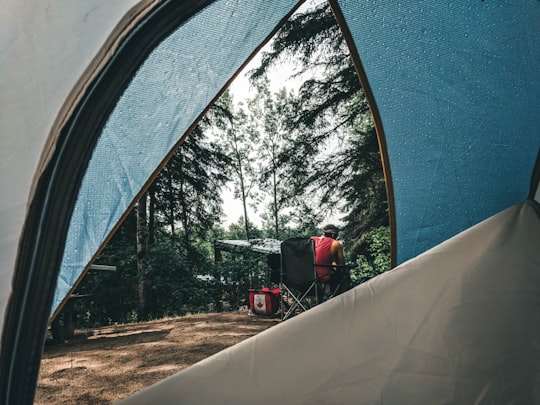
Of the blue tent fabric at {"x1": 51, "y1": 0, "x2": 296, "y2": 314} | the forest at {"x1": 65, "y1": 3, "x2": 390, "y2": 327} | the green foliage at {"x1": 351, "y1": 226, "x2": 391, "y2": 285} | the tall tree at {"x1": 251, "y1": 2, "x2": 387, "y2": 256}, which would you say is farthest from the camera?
the green foliage at {"x1": 351, "y1": 226, "x2": 391, "y2": 285}

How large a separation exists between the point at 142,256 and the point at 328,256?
3956 millimetres

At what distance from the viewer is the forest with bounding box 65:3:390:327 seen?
686 cm

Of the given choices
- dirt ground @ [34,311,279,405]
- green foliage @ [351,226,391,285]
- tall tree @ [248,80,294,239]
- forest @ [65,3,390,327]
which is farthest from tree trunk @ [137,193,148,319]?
tall tree @ [248,80,294,239]

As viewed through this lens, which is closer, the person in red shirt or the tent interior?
the tent interior

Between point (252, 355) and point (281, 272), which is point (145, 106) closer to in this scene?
point (252, 355)

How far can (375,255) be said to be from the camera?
24.7ft

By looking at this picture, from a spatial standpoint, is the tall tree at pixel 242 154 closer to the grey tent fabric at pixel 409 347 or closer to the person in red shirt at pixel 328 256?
the person in red shirt at pixel 328 256

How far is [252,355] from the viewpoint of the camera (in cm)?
109

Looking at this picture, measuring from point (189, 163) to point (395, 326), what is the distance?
316 inches

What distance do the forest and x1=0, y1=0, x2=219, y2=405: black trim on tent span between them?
559cm

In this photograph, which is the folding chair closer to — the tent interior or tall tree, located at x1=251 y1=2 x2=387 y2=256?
the tent interior

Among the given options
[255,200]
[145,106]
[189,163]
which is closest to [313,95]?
[189,163]

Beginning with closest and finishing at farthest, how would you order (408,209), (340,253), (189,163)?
(408,209) < (340,253) < (189,163)

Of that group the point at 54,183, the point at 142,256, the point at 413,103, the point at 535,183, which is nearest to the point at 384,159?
the point at 413,103
